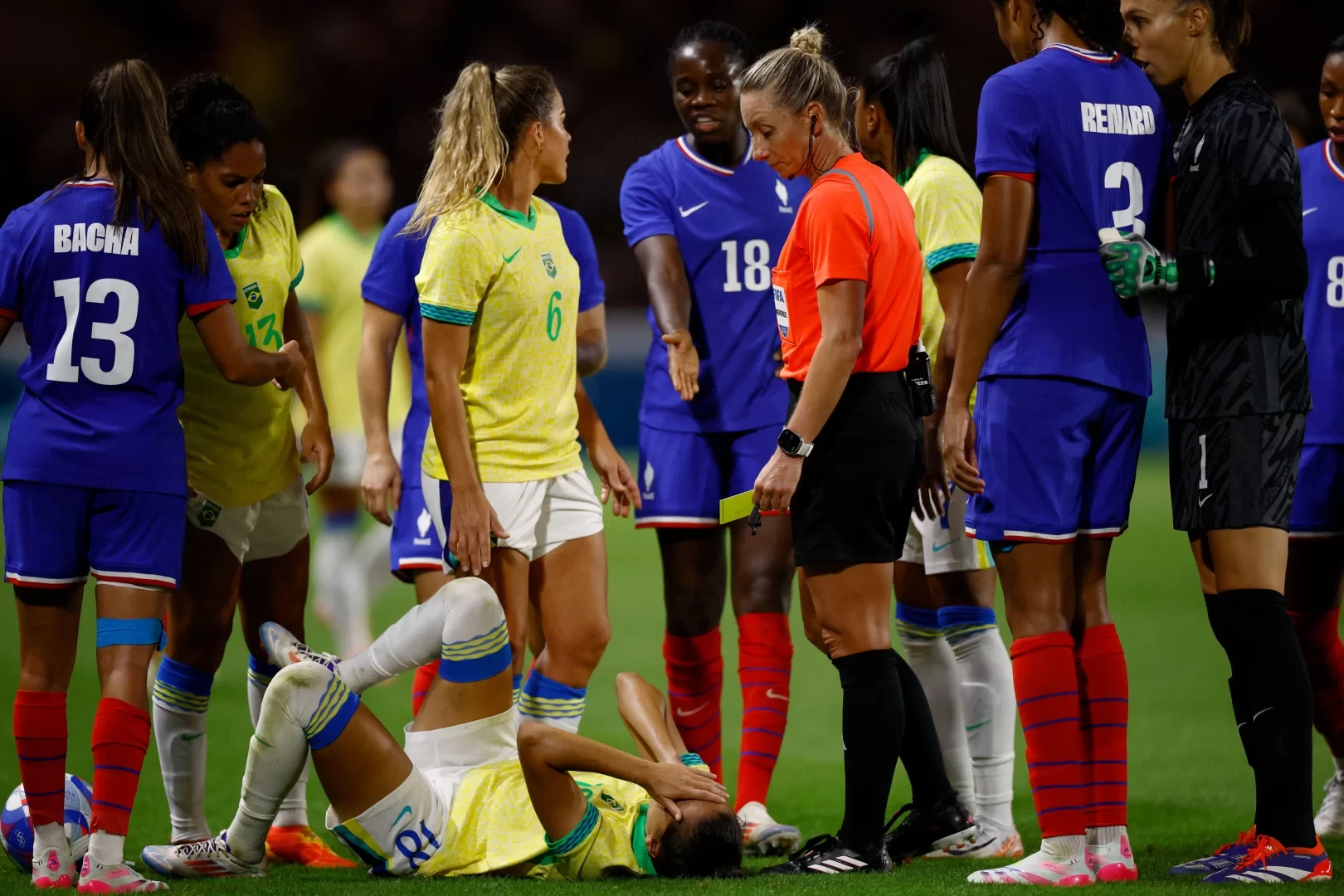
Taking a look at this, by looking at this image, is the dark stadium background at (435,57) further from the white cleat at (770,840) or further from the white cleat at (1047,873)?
the white cleat at (1047,873)

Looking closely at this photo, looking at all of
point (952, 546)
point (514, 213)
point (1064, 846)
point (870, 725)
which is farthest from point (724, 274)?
point (1064, 846)

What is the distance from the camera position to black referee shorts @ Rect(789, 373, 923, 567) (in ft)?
11.6

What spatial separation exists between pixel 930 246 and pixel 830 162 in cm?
76

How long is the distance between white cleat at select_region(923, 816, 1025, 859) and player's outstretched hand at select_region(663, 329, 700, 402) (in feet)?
4.94

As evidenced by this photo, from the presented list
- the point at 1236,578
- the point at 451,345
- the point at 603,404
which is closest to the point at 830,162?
the point at 451,345

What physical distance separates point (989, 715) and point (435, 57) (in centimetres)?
1429

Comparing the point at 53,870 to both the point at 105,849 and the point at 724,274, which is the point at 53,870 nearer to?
the point at 105,849

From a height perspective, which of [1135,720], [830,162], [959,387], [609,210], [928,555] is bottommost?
[1135,720]

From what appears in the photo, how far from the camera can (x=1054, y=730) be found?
3512mm

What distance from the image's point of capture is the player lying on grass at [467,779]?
356 cm

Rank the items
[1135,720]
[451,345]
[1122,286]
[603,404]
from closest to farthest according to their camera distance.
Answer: [1122,286] < [451,345] < [1135,720] < [603,404]

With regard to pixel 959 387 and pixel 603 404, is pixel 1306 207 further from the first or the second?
pixel 603 404

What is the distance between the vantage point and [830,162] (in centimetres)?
366

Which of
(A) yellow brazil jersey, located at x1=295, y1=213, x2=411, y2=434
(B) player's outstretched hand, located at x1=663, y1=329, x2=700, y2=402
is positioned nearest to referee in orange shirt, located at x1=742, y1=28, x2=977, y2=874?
(B) player's outstretched hand, located at x1=663, y1=329, x2=700, y2=402
